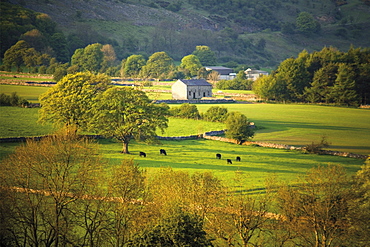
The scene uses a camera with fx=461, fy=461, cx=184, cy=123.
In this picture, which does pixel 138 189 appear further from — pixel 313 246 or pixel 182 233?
pixel 313 246

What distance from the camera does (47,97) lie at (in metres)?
52.0

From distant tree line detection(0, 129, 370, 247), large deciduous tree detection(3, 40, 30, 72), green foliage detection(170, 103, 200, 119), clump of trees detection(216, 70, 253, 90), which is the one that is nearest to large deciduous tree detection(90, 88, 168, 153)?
distant tree line detection(0, 129, 370, 247)

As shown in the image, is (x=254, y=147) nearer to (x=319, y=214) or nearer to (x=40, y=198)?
(x=319, y=214)

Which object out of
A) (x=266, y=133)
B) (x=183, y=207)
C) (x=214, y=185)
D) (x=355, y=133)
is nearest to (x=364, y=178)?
(x=214, y=185)

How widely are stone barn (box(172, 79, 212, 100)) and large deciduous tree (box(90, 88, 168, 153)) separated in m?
54.3

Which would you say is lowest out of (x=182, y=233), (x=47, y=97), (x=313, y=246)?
(x=313, y=246)

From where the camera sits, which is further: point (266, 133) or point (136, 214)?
point (266, 133)

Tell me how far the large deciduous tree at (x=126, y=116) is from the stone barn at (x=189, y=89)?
2138 inches

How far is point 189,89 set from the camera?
10362 centimetres

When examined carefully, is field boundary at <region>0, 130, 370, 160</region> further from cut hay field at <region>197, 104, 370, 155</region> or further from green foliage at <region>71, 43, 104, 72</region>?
green foliage at <region>71, 43, 104, 72</region>

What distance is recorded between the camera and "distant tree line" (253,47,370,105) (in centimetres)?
10075

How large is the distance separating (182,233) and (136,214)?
4180 mm

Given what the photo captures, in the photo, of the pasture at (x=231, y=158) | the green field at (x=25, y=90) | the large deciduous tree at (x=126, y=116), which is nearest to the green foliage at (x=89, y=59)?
the green field at (x=25, y=90)

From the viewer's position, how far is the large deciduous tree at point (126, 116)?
45719 mm
